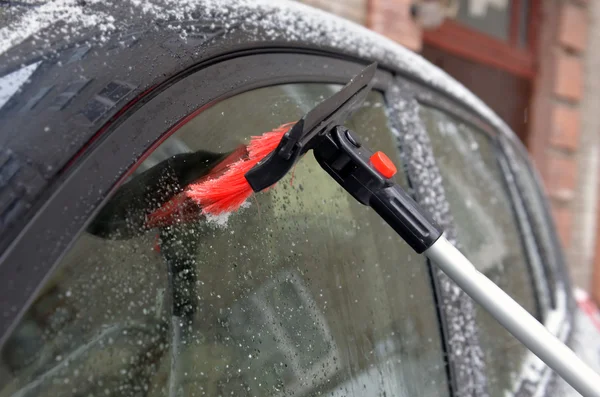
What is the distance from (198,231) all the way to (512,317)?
47cm

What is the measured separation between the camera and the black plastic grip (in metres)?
0.89

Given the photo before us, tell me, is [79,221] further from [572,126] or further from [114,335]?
[572,126]

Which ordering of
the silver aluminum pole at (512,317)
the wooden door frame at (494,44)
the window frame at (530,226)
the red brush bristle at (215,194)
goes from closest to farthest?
the red brush bristle at (215,194) < the silver aluminum pole at (512,317) < the window frame at (530,226) < the wooden door frame at (494,44)

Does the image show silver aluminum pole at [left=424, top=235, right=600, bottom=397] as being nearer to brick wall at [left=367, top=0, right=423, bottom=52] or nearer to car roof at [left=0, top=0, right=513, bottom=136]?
car roof at [left=0, top=0, right=513, bottom=136]

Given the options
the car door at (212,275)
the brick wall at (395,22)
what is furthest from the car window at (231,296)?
the brick wall at (395,22)

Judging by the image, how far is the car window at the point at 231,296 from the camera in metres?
0.68

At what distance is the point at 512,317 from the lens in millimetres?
920

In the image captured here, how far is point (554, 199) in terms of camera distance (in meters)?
6.32

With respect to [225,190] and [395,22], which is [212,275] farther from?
[395,22]

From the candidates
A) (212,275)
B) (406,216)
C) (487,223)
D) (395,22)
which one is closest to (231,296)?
(212,275)

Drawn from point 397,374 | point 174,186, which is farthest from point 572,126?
point 174,186

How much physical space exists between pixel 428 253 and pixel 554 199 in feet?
19.3

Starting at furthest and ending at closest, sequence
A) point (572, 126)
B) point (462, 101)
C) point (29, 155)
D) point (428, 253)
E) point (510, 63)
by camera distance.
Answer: point (572, 126) < point (510, 63) < point (462, 101) < point (428, 253) < point (29, 155)

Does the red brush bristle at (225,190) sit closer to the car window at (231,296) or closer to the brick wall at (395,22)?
the car window at (231,296)
